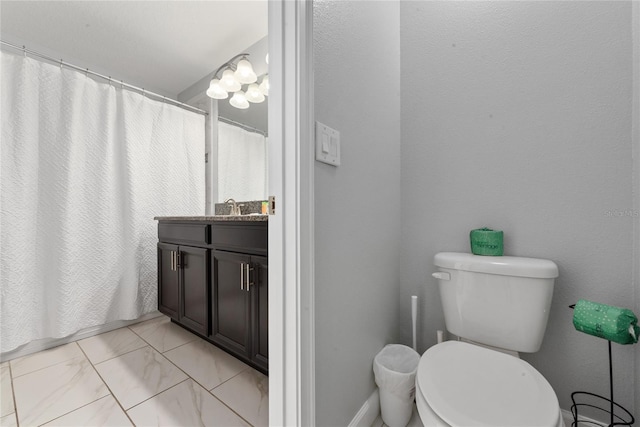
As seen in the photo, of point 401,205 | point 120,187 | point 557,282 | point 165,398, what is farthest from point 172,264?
point 557,282

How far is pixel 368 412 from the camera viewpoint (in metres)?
1.04

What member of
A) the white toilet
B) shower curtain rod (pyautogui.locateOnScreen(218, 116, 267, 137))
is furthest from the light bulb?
the white toilet

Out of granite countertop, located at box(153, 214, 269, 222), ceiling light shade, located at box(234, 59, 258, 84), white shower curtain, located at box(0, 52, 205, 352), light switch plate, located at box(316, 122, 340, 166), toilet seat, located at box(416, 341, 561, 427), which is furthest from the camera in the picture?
ceiling light shade, located at box(234, 59, 258, 84)

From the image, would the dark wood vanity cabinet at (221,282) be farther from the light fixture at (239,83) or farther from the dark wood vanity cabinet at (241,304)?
the light fixture at (239,83)

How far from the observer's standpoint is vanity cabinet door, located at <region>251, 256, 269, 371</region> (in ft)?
4.08

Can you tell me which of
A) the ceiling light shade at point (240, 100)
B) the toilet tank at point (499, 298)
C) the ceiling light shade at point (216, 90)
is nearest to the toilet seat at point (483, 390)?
the toilet tank at point (499, 298)

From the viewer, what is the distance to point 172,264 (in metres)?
1.90

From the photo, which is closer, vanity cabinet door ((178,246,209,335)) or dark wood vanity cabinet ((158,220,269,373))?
dark wood vanity cabinet ((158,220,269,373))

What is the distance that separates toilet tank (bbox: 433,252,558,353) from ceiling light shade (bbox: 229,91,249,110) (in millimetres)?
1932

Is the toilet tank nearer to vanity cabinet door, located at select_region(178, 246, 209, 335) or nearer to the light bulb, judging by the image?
vanity cabinet door, located at select_region(178, 246, 209, 335)

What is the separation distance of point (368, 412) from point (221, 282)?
96 cm

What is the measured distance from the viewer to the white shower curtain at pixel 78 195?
157 centimetres

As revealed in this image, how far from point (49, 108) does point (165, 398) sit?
6.26 ft

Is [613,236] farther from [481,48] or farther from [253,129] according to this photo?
[253,129]
